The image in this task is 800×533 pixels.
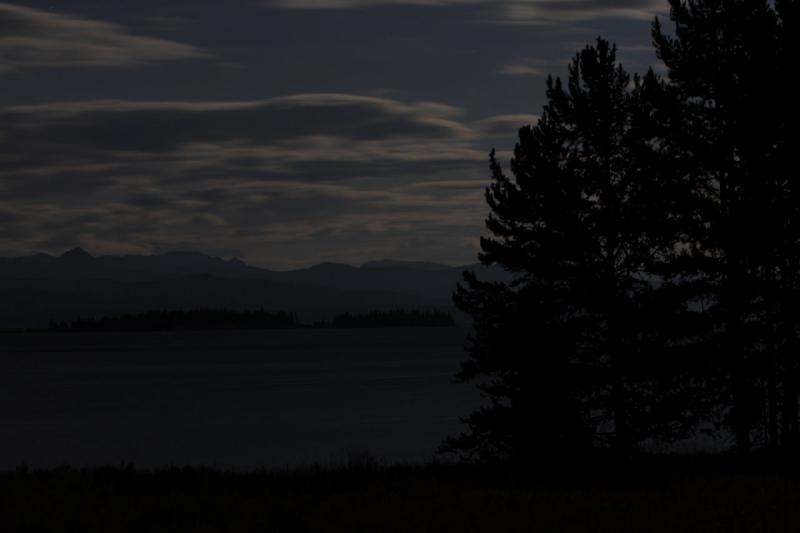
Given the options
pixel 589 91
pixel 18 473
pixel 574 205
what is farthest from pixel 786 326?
pixel 18 473

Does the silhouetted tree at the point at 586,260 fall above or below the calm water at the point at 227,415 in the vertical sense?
above

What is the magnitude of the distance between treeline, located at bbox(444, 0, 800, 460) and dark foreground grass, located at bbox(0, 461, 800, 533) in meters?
5.44

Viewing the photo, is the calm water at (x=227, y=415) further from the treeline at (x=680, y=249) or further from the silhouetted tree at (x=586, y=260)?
the treeline at (x=680, y=249)

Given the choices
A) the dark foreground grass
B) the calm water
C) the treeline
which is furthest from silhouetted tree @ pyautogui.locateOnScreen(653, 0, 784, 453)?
the calm water

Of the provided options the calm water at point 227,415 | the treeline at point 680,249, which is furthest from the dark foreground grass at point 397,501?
the calm water at point 227,415

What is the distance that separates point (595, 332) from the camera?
2877cm

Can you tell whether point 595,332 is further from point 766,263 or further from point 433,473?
point 433,473

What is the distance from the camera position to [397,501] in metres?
16.0

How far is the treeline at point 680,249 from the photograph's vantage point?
26625 millimetres

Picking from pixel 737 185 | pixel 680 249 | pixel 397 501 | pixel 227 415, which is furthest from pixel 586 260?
pixel 227 415

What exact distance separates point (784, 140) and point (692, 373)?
7.03 meters

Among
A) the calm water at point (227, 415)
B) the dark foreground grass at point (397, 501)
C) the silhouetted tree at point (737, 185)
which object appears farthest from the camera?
the calm water at point (227, 415)

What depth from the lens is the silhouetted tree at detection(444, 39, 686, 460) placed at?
27.1 metres

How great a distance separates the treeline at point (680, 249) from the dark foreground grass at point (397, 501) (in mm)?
5438
